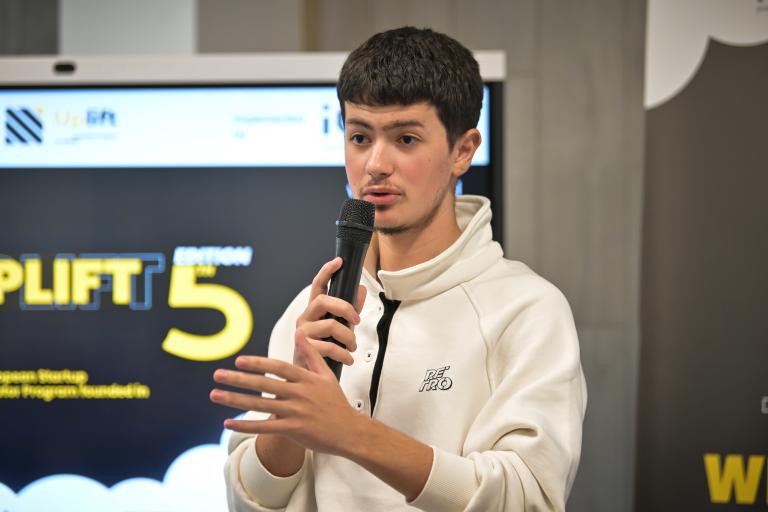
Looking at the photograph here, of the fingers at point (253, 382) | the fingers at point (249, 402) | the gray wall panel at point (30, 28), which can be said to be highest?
the gray wall panel at point (30, 28)

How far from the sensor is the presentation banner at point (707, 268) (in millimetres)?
2359

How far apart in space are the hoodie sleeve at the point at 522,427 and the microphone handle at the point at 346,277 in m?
0.20

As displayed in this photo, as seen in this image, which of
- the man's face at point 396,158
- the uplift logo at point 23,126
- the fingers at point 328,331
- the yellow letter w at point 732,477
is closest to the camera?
the fingers at point 328,331

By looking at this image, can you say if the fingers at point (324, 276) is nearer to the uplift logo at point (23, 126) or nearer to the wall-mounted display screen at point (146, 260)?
the wall-mounted display screen at point (146, 260)

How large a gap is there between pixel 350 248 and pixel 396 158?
0.64 ft

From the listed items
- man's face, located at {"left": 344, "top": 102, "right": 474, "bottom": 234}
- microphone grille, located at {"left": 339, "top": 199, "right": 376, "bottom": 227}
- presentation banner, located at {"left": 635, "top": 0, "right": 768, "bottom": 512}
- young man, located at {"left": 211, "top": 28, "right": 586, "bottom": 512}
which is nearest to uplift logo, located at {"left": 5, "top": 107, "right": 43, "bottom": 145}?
young man, located at {"left": 211, "top": 28, "right": 586, "bottom": 512}

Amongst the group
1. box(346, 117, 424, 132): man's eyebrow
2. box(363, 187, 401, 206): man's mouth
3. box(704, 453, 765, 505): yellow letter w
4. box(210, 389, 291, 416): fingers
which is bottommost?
box(704, 453, 765, 505): yellow letter w

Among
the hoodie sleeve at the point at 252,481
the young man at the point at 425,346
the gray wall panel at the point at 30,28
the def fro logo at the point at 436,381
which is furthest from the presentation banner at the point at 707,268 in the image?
the gray wall panel at the point at 30,28

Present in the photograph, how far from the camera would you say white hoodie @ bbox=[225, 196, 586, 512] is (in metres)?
1.03

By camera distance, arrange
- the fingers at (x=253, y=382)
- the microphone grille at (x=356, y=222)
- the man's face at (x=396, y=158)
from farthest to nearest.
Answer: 1. the man's face at (x=396, y=158)
2. the microphone grille at (x=356, y=222)
3. the fingers at (x=253, y=382)

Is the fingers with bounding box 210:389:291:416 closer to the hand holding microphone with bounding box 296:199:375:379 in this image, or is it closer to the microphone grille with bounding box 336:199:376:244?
the hand holding microphone with bounding box 296:199:375:379

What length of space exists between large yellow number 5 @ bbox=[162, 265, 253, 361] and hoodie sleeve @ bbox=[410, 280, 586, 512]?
4.58 ft

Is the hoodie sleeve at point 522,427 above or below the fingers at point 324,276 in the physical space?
below

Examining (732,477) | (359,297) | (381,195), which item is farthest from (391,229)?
(732,477)
